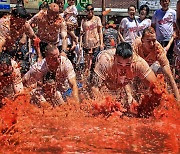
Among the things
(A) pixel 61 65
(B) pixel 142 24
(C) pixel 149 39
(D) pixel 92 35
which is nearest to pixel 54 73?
(A) pixel 61 65

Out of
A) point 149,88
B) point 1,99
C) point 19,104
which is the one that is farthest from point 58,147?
point 149,88

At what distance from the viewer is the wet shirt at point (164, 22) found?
386 inches

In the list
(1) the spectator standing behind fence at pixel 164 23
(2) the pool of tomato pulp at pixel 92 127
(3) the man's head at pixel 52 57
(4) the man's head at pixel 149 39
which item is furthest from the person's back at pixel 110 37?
(2) the pool of tomato pulp at pixel 92 127

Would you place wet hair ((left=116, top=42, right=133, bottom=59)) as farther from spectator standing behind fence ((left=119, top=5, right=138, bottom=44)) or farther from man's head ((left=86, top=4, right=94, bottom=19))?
man's head ((left=86, top=4, right=94, bottom=19))

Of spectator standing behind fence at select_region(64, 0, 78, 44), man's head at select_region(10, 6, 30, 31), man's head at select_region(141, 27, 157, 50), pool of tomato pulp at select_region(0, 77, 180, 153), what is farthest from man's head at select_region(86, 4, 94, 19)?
pool of tomato pulp at select_region(0, 77, 180, 153)

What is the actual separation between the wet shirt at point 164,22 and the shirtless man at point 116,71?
129 inches

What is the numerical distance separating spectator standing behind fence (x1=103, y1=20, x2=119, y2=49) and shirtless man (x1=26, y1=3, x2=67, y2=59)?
3.50 meters

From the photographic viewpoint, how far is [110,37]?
13234 millimetres

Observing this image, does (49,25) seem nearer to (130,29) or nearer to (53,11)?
(53,11)

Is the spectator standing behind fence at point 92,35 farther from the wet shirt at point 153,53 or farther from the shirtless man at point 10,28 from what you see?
the wet shirt at point 153,53

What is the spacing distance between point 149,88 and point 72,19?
15.0 feet

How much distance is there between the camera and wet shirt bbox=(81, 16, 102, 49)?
10.9 metres

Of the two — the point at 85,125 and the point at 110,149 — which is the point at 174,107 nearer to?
the point at 85,125

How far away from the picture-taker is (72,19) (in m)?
10.9
